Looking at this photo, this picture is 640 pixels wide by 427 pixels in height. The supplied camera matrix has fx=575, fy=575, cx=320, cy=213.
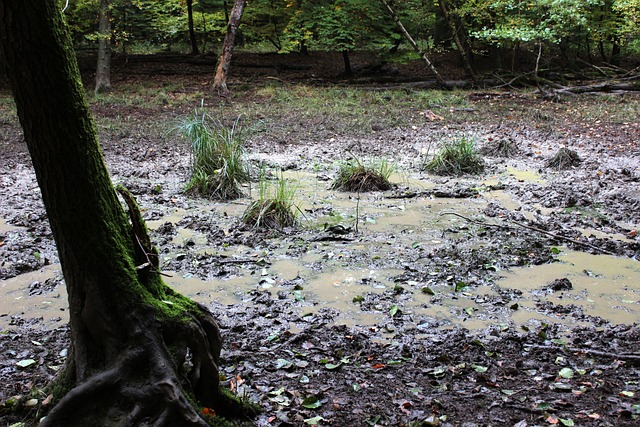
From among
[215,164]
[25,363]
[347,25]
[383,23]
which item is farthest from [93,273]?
[383,23]

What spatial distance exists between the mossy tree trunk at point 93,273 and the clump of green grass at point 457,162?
650 cm

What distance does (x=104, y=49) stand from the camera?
14.9 meters

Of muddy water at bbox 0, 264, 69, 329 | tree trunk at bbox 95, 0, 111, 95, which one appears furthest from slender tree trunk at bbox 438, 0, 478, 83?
muddy water at bbox 0, 264, 69, 329

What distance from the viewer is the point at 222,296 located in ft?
15.2

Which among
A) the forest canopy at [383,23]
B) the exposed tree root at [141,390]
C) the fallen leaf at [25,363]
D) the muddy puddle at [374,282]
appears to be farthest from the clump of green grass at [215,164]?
the forest canopy at [383,23]

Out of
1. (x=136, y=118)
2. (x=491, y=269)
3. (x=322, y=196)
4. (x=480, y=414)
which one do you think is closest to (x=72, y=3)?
(x=136, y=118)

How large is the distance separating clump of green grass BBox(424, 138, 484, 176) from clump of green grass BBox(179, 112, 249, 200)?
2.89 metres

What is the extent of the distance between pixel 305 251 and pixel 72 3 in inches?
548

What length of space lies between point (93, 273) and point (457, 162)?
22.8 ft

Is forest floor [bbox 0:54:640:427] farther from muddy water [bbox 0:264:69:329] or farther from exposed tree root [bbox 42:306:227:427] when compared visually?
exposed tree root [bbox 42:306:227:427]

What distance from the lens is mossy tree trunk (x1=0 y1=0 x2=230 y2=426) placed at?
2172 mm

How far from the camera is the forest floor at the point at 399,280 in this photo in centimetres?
319

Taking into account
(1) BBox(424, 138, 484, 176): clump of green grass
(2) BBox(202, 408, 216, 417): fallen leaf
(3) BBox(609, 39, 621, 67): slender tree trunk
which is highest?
(3) BBox(609, 39, 621, 67): slender tree trunk

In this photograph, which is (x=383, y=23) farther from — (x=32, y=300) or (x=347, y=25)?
(x=32, y=300)
